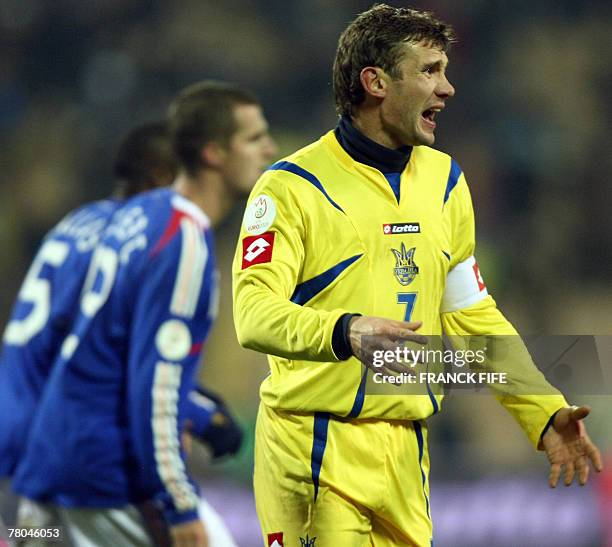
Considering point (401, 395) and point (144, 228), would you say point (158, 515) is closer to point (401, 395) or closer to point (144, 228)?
point (144, 228)

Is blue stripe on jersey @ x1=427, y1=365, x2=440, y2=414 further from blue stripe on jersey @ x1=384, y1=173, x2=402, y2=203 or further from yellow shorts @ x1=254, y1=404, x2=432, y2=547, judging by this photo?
blue stripe on jersey @ x1=384, y1=173, x2=402, y2=203

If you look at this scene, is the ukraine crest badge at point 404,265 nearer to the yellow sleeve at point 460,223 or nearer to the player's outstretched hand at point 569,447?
the yellow sleeve at point 460,223

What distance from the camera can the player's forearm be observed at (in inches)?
94.4

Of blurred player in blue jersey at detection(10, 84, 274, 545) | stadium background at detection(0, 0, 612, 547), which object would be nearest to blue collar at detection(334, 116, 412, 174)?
blurred player in blue jersey at detection(10, 84, 274, 545)

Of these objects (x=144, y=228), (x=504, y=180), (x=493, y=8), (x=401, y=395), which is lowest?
(x=401, y=395)

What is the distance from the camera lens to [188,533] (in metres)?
4.07

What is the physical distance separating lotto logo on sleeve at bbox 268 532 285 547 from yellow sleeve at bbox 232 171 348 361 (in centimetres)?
49

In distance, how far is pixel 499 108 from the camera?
7.71m

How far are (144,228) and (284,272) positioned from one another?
5.62 ft

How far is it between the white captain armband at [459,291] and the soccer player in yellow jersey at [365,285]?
45 mm

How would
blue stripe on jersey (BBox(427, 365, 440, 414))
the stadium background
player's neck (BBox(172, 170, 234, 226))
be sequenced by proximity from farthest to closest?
1. the stadium background
2. player's neck (BBox(172, 170, 234, 226))
3. blue stripe on jersey (BBox(427, 365, 440, 414))

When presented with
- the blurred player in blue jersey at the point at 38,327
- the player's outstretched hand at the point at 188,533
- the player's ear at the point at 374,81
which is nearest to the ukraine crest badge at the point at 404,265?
the player's ear at the point at 374,81

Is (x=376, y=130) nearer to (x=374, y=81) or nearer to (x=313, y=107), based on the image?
(x=374, y=81)

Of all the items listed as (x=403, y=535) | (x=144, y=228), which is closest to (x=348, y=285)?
(x=403, y=535)
